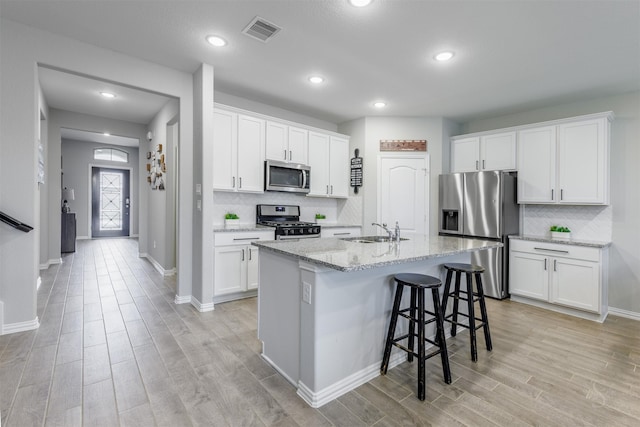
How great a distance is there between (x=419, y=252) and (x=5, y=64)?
3.74 meters

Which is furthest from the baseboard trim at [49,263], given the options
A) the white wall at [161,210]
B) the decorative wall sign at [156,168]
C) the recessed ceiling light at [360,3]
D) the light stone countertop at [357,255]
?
the recessed ceiling light at [360,3]

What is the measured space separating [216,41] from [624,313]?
540 cm

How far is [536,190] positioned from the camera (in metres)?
4.12

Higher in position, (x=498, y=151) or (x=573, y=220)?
(x=498, y=151)

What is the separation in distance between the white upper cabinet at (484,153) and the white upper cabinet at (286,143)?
243 centimetres

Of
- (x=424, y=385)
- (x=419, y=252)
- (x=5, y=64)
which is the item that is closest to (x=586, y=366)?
(x=424, y=385)

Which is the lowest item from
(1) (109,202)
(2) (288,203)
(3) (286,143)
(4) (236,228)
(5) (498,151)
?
(4) (236,228)

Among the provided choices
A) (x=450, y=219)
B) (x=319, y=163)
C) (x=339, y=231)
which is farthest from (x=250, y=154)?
(x=450, y=219)

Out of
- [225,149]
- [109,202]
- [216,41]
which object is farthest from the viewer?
[109,202]

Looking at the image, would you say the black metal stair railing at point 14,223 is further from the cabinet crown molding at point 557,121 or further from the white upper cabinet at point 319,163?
the cabinet crown molding at point 557,121

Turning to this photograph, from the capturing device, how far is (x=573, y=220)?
4035mm

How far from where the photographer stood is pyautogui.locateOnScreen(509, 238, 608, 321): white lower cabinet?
341 centimetres

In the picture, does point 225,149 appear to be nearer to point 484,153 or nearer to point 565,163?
point 484,153

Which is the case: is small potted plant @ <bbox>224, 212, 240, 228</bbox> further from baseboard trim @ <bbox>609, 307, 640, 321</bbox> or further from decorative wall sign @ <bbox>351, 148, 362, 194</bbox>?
baseboard trim @ <bbox>609, 307, 640, 321</bbox>
